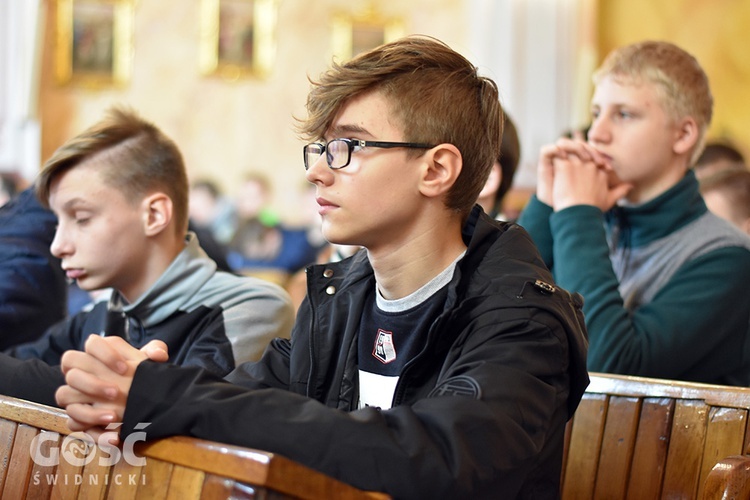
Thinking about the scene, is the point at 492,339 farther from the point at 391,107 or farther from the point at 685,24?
the point at 685,24

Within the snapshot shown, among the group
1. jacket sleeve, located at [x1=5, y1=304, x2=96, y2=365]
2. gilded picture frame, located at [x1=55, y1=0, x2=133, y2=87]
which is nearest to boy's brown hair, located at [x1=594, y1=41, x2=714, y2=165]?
jacket sleeve, located at [x1=5, y1=304, x2=96, y2=365]

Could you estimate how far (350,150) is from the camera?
5.89 ft

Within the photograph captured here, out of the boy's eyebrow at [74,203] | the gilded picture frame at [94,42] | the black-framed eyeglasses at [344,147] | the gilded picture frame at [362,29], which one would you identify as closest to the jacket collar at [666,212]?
the black-framed eyeglasses at [344,147]

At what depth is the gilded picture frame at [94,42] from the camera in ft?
32.6

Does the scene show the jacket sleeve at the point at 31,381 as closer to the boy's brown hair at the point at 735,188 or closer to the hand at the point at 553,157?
the hand at the point at 553,157

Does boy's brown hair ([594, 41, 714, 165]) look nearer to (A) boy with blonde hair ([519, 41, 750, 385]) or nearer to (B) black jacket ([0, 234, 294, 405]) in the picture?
(A) boy with blonde hair ([519, 41, 750, 385])

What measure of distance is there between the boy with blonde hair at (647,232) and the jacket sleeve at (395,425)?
1.03m

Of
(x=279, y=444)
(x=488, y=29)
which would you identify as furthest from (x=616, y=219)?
(x=488, y=29)

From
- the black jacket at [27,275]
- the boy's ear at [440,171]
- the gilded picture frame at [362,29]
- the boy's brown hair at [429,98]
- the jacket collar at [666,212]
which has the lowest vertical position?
the black jacket at [27,275]

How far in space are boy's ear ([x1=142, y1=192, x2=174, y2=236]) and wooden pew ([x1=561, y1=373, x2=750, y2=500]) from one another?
1264 mm

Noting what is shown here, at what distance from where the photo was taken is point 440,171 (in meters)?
1.85

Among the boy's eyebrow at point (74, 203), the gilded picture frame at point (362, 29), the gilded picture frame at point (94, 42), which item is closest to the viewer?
the boy's eyebrow at point (74, 203)

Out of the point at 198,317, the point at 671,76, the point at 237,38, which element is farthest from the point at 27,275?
the point at 237,38

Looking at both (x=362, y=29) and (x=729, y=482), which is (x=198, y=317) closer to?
(x=729, y=482)
